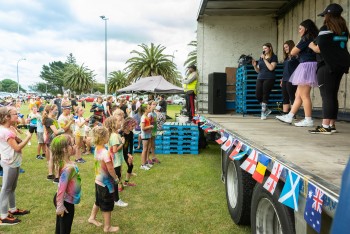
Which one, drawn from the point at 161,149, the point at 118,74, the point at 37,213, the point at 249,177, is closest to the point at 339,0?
the point at 249,177

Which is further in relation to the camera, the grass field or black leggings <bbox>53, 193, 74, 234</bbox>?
the grass field

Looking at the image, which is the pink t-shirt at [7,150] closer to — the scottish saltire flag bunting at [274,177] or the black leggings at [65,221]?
the black leggings at [65,221]

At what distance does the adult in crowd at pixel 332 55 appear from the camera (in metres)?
3.99

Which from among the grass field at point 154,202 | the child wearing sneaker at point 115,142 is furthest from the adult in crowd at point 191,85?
the child wearing sneaker at point 115,142

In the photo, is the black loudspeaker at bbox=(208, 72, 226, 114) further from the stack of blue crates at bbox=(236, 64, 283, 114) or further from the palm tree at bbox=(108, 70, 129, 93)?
the palm tree at bbox=(108, 70, 129, 93)

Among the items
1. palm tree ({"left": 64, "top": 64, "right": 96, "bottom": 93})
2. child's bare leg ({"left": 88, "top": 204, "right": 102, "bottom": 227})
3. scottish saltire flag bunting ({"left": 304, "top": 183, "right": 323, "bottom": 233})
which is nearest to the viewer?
scottish saltire flag bunting ({"left": 304, "top": 183, "right": 323, "bottom": 233})

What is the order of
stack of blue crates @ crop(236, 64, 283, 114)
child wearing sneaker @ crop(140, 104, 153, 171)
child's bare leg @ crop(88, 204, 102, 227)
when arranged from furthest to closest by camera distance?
stack of blue crates @ crop(236, 64, 283, 114)
child wearing sneaker @ crop(140, 104, 153, 171)
child's bare leg @ crop(88, 204, 102, 227)

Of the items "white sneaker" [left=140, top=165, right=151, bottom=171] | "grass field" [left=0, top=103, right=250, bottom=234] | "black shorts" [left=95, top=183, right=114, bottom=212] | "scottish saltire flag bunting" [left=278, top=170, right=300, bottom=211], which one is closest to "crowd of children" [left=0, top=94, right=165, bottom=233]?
"black shorts" [left=95, top=183, right=114, bottom=212]

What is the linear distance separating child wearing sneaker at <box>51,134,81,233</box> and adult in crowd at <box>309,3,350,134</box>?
10.3ft

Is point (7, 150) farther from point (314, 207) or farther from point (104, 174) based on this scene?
point (314, 207)

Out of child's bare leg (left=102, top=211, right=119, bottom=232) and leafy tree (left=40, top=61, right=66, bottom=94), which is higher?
leafy tree (left=40, top=61, right=66, bottom=94)

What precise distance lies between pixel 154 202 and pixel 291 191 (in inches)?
145

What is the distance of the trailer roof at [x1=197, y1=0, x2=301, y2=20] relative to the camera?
835 cm

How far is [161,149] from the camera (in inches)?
393
